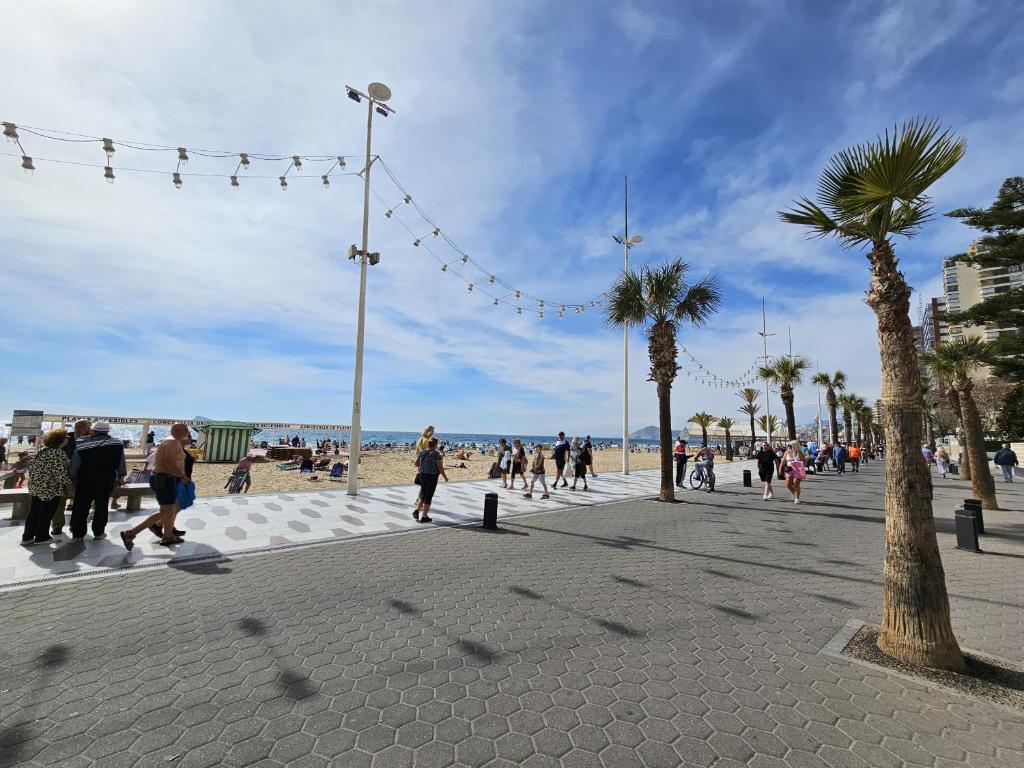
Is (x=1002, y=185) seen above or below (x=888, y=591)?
above

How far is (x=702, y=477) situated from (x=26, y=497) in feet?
58.1

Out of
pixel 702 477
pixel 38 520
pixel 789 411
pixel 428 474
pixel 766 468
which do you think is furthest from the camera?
pixel 789 411

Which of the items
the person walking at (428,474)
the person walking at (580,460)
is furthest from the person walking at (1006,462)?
the person walking at (428,474)

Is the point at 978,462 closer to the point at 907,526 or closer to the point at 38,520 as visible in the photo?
the point at 907,526

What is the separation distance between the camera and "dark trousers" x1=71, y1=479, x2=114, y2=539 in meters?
6.57

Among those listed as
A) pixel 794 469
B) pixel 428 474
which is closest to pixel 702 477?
pixel 794 469

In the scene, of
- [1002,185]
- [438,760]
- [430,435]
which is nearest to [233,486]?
[430,435]

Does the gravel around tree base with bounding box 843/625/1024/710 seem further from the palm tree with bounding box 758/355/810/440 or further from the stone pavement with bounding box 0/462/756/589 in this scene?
the palm tree with bounding box 758/355/810/440

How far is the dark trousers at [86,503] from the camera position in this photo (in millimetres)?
6566

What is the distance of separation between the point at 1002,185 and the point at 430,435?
29253mm

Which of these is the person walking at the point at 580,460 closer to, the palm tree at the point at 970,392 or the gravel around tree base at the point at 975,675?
the palm tree at the point at 970,392

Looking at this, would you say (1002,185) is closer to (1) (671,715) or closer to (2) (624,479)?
(2) (624,479)

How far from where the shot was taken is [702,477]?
16.3m

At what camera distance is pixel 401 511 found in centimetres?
1017
